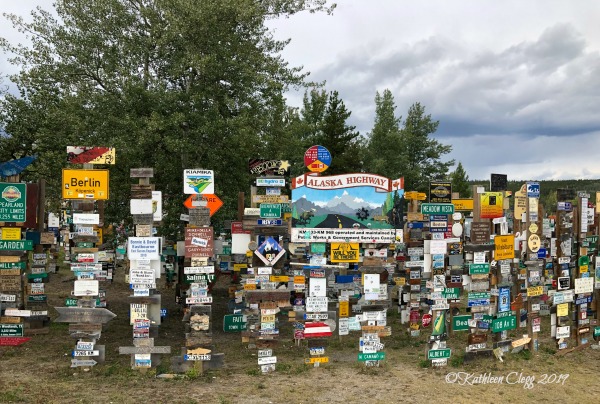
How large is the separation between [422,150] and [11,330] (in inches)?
1779

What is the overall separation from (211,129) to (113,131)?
283cm

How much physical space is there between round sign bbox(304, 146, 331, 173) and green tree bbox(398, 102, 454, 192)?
37.2 m

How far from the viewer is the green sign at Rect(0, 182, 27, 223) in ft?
48.3

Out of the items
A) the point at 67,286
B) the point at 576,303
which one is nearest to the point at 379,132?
the point at 67,286

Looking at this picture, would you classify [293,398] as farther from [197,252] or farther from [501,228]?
[501,228]

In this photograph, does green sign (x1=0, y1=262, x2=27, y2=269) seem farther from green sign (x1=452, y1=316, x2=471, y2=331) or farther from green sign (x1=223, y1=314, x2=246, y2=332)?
green sign (x1=452, y1=316, x2=471, y2=331)

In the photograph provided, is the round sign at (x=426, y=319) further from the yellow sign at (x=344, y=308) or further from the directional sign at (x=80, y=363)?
the directional sign at (x=80, y=363)

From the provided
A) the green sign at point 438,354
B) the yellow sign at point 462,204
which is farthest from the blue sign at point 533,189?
the green sign at point 438,354

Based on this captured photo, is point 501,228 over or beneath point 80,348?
over

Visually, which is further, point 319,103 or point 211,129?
point 319,103

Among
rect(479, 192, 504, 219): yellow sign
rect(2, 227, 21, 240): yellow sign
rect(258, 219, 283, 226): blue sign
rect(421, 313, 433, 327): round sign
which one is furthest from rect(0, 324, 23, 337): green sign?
rect(479, 192, 504, 219): yellow sign

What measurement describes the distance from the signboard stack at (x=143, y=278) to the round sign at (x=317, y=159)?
4.30 m

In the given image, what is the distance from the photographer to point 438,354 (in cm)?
1258

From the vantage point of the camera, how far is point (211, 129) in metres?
14.9
